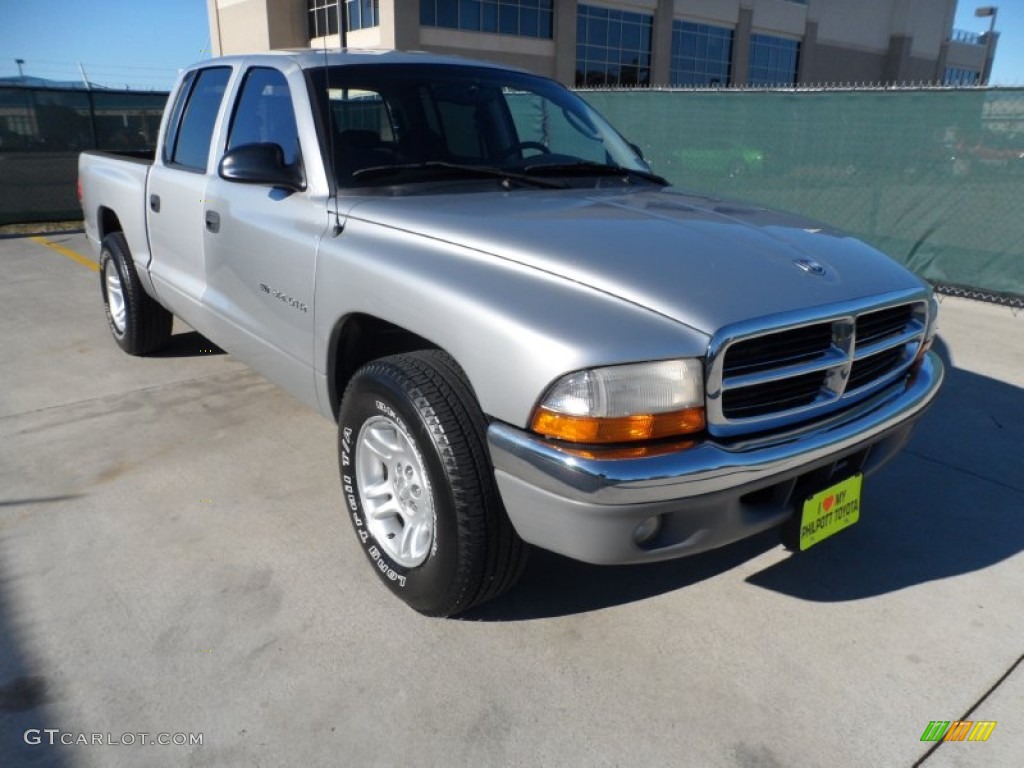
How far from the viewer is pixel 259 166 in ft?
10.1

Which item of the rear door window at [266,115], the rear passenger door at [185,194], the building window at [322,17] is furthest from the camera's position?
the building window at [322,17]

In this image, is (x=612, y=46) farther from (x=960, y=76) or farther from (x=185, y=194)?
(x=960, y=76)

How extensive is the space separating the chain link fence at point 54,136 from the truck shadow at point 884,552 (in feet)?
38.2

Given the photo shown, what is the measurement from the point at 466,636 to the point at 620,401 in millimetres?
1064

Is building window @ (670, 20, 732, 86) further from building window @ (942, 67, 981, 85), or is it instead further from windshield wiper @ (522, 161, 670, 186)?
windshield wiper @ (522, 161, 670, 186)

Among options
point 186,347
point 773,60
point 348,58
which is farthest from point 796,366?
point 773,60

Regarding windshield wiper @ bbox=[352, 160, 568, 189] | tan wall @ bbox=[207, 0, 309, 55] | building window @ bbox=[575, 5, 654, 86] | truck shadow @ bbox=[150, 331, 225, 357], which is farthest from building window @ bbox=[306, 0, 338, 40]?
windshield wiper @ bbox=[352, 160, 568, 189]

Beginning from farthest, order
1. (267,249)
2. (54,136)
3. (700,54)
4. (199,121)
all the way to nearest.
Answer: (700,54) → (54,136) → (199,121) → (267,249)

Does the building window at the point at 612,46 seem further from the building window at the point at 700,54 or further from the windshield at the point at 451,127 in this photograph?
the windshield at the point at 451,127

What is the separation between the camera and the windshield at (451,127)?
3.24 m

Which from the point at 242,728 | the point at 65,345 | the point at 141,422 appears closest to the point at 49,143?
the point at 65,345

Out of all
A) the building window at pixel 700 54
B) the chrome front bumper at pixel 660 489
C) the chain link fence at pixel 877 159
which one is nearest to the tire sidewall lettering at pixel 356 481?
Answer: the chrome front bumper at pixel 660 489

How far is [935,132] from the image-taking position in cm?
778

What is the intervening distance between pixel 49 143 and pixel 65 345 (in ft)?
30.6
